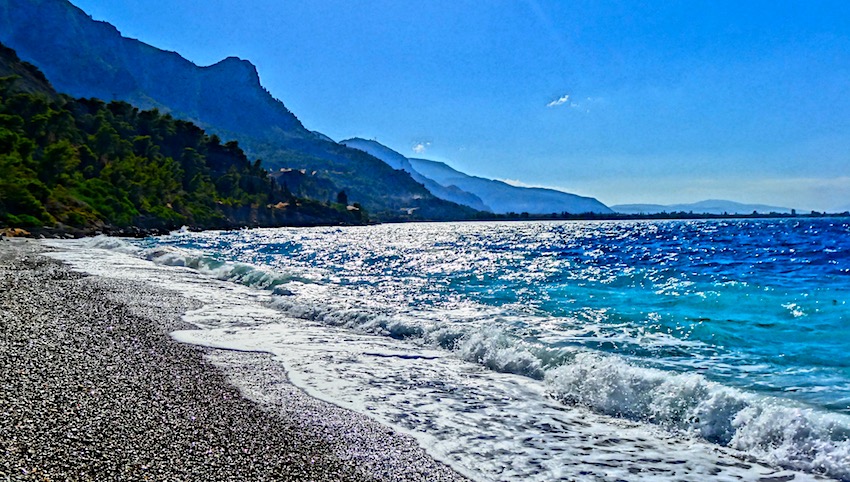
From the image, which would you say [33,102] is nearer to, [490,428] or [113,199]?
[113,199]

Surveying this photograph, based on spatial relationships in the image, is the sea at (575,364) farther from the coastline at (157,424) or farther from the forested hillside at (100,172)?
the forested hillside at (100,172)

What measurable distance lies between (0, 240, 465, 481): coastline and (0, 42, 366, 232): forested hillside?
201ft

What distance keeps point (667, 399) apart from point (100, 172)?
131 meters

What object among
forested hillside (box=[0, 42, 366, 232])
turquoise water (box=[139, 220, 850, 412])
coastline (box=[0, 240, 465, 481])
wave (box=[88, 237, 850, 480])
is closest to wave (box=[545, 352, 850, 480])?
wave (box=[88, 237, 850, 480])

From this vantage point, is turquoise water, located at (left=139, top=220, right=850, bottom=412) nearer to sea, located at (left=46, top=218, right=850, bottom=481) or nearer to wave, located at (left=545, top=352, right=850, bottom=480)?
sea, located at (left=46, top=218, right=850, bottom=481)

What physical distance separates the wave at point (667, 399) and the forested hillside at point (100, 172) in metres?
64.4

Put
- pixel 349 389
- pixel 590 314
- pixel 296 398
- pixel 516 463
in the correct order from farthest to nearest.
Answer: pixel 590 314, pixel 349 389, pixel 296 398, pixel 516 463

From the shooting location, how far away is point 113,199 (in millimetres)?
97250

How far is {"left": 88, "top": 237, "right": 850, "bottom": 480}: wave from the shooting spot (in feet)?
26.4

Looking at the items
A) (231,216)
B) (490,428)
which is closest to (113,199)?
(231,216)

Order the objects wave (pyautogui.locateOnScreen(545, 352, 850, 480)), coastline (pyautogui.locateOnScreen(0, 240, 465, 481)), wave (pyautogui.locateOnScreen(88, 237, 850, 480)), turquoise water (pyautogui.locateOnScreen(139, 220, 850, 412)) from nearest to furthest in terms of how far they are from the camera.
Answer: coastline (pyautogui.locateOnScreen(0, 240, 465, 481))
wave (pyautogui.locateOnScreen(545, 352, 850, 480))
wave (pyautogui.locateOnScreen(88, 237, 850, 480))
turquoise water (pyautogui.locateOnScreen(139, 220, 850, 412))

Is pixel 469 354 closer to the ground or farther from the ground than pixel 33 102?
closer to the ground

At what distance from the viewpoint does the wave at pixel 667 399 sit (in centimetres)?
804

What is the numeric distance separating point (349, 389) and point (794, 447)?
7.72 metres
